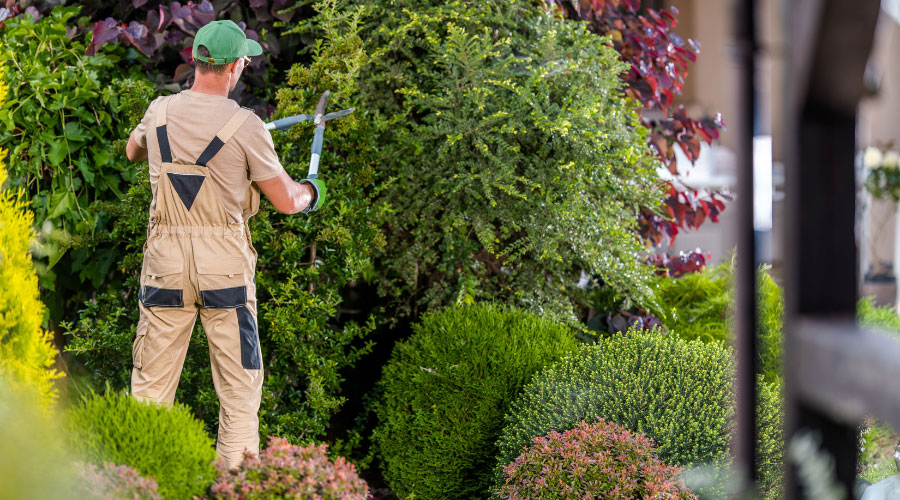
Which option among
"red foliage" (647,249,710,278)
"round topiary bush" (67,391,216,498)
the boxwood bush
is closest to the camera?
"round topiary bush" (67,391,216,498)

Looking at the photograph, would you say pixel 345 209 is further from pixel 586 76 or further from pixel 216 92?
pixel 586 76

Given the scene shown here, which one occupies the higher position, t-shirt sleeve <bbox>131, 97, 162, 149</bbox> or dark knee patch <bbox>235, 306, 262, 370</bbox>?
t-shirt sleeve <bbox>131, 97, 162, 149</bbox>

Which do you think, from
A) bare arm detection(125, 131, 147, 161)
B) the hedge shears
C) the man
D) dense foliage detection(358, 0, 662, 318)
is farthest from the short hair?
dense foliage detection(358, 0, 662, 318)

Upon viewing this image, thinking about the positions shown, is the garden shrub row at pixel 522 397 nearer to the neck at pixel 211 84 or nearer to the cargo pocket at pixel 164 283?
the cargo pocket at pixel 164 283

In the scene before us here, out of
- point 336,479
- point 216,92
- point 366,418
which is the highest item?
point 216,92

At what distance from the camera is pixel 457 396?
355 centimetres

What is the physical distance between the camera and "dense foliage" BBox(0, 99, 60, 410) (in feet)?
7.04

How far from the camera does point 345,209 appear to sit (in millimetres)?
3717

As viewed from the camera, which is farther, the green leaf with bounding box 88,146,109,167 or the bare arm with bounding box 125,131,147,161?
the green leaf with bounding box 88,146,109,167

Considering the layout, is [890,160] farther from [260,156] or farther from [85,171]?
[85,171]

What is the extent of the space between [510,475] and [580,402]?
40cm

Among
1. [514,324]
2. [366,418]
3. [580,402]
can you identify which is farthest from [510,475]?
[366,418]

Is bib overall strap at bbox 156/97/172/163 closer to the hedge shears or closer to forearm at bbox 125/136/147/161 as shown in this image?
forearm at bbox 125/136/147/161

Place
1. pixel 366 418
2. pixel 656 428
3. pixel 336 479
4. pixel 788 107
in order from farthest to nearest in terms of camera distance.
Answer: pixel 366 418 → pixel 656 428 → pixel 336 479 → pixel 788 107
